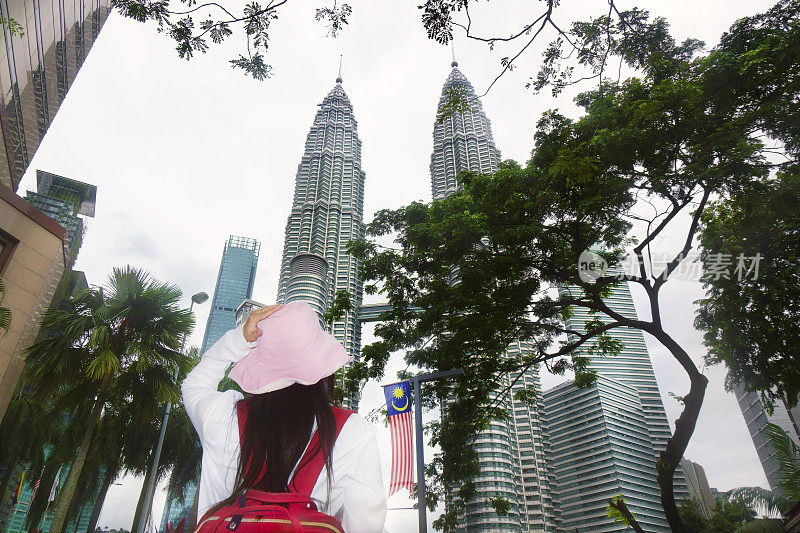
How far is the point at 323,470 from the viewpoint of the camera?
68.5 inches

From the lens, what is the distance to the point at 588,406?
89.5 meters

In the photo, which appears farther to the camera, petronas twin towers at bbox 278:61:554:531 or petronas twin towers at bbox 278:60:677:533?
petronas twin towers at bbox 278:60:677:533

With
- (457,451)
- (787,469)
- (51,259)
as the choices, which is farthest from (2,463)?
(787,469)

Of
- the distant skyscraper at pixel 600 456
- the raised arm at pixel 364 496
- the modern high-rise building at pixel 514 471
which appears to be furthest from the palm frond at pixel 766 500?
the distant skyscraper at pixel 600 456

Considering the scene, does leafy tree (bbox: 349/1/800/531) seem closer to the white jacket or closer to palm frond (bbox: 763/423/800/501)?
palm frond (bbox: 763/423/800/501)

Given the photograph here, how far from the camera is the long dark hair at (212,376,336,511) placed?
169 centimetres

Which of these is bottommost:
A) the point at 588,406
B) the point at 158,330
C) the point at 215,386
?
the point at 215,386

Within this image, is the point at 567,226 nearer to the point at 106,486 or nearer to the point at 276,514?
the point at 276,514

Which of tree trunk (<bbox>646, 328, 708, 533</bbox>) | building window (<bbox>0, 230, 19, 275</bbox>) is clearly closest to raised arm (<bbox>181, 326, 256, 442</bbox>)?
tree trunk (<bbox>646, 328, 708, 533</bbox>)

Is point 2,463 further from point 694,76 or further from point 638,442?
point 638,442

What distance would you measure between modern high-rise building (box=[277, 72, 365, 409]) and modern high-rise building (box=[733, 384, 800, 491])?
49.7 m

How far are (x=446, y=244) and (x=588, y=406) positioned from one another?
93242 mm

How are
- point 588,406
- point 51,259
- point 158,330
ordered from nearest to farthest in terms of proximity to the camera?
point 158,330 < point 51,259 < point 588,406

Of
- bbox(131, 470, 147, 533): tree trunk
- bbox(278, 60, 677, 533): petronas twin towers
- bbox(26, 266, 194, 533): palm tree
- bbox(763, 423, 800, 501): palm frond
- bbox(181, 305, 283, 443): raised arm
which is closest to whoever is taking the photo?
bbox(181, 305, 283, 443): raised arm
